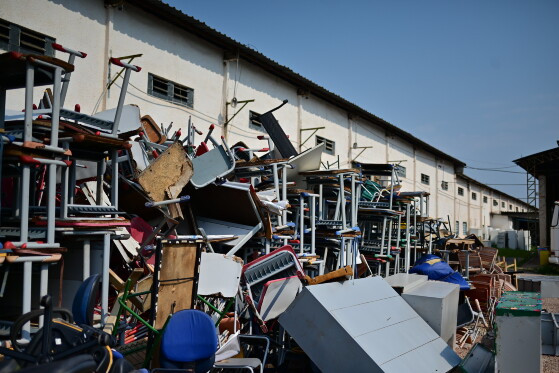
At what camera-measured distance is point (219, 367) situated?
407cm

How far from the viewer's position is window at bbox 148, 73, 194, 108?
9617 millimetres

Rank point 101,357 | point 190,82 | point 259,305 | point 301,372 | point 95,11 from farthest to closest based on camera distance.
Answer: point 190,82
point 95,11
point 259,305
point 301,372
point 101,357

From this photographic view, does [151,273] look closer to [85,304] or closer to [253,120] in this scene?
[85,304]

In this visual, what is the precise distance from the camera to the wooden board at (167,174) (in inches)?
211

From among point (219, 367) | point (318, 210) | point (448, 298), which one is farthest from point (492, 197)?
point (219, 367)

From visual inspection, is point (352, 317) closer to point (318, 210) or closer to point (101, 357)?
point (101, 357)

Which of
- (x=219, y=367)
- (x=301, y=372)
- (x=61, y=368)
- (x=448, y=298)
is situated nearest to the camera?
(x=61, y=368)

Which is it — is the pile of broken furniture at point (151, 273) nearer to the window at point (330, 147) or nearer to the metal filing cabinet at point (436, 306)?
the metal filing cabinet at point (436, 306)

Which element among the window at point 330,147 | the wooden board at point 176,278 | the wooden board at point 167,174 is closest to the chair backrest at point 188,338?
the wooden board at point 176,278

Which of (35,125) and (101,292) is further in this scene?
(101,292)

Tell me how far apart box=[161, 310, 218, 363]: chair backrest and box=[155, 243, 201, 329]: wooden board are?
0.59m

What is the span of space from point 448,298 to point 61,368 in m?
5.00

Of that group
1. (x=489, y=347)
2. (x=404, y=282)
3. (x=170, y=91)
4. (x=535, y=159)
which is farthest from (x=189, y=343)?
(x=535, y=159)

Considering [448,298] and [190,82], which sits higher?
[190,82]
